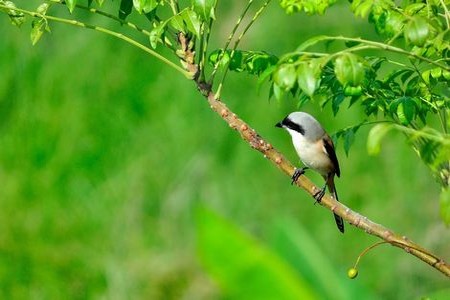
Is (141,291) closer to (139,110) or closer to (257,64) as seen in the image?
(139,110)

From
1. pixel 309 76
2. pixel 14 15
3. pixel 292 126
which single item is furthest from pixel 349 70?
pixel 292 126

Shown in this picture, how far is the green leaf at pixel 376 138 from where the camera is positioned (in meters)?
2.91

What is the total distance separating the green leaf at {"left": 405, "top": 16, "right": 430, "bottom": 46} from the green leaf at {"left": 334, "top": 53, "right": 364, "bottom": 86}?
0.16 metres

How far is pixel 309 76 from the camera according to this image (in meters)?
3.10

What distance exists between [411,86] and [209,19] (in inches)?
28.7

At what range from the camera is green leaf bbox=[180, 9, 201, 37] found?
11.3 feet

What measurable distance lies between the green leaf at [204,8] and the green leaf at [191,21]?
5 centimetres

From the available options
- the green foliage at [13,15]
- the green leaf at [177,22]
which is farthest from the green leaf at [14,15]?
the green leaf at [177,22]

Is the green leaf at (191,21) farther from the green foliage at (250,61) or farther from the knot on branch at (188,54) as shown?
the green foliage at (250,61)

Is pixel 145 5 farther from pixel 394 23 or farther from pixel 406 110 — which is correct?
pixel 406 110

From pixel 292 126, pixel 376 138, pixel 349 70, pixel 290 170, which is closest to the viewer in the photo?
pixel 376 138

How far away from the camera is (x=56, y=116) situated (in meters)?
8.80

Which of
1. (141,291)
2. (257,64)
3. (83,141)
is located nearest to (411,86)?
(257,64)

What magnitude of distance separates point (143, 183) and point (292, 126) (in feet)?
11.8
